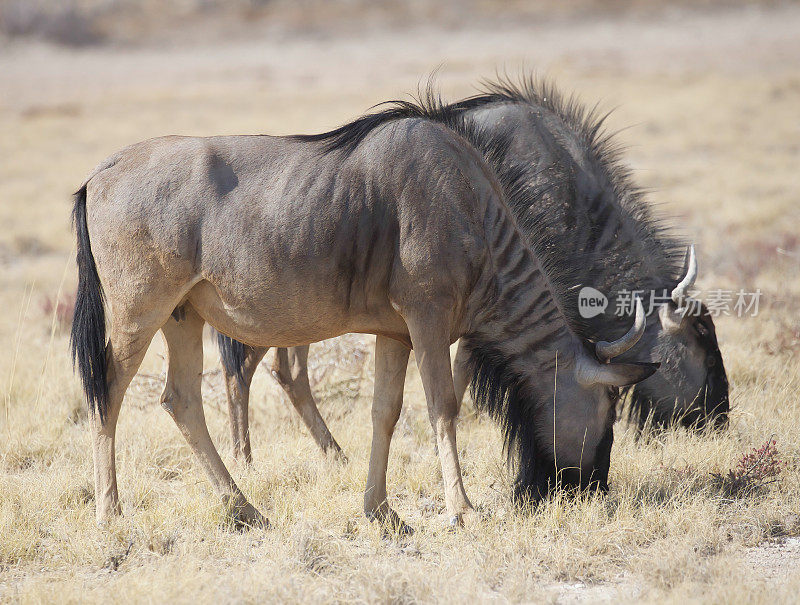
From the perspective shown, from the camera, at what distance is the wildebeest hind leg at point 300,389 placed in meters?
5.45

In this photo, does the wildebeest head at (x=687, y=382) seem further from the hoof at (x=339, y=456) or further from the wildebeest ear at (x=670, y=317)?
Answer: the hoof at (x=339, y=456)

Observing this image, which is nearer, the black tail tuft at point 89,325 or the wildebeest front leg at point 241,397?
the black tail tuft at point 89,325

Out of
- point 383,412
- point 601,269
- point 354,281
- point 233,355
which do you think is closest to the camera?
point 354,281

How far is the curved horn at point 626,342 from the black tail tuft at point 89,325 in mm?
2619

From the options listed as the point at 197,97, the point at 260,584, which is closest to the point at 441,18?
the point at 197,97

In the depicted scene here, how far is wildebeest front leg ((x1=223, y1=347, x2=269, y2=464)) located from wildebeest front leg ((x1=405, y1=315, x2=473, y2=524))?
1604mm

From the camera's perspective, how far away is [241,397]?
5484 mm

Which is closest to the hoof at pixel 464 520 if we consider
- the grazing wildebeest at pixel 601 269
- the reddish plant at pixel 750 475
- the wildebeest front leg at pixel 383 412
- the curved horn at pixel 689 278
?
the wildebeest front leg at pixel 383 412

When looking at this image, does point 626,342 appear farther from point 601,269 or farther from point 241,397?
point 241,397

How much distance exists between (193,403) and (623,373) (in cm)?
229

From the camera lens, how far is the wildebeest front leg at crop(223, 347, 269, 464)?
5.46 meters

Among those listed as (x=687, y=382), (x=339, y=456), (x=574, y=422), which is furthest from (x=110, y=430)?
(x=687, y=382)

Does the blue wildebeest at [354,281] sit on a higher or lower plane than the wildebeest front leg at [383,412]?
higher

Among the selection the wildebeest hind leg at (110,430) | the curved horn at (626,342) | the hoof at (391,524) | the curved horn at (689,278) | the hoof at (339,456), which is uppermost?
the curved horn at (689,278)
